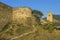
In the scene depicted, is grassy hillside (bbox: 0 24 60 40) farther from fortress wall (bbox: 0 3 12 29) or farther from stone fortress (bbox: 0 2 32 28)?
stone fortress (bbox: 0 2 32 28)

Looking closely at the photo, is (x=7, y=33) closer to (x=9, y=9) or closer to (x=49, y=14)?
(x=9, y=9)

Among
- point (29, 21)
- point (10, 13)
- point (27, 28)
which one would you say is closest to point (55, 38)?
point (27, 28)

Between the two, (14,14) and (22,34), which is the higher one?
(14,14)

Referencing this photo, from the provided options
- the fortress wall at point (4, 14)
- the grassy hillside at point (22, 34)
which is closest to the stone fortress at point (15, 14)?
the fortress wall at point (4, 14)

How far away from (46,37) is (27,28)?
239 cm

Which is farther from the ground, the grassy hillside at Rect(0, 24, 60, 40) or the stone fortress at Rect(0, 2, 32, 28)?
the stone fortress at Rect(0, 2, 32, 28)

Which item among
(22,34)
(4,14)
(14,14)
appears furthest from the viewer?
(14,14)

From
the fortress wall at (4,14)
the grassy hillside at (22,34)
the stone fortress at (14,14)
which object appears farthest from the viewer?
the stone fortress at (14,14)

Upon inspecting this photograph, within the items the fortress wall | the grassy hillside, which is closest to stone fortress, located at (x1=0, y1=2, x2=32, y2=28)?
the fortress wall

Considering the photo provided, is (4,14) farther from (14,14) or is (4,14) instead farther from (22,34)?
(22,34)

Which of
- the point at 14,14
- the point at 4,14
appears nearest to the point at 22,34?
the point at 4,14

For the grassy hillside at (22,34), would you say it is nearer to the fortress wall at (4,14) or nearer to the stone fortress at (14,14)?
the fortress wall at (4,14)

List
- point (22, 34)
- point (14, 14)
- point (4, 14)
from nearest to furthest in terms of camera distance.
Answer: point (22, 34) → point (4, 14) → point (14, 14)

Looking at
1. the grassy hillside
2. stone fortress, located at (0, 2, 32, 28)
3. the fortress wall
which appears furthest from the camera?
stone fortress, located at (0, 2, 32, 28)
